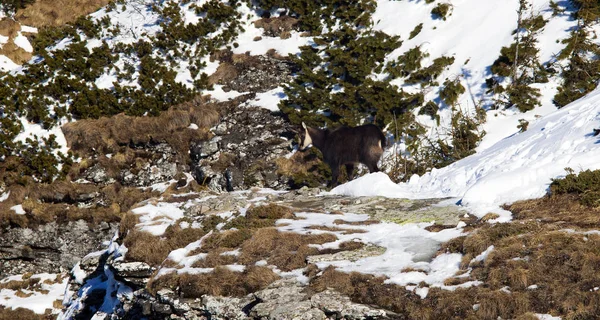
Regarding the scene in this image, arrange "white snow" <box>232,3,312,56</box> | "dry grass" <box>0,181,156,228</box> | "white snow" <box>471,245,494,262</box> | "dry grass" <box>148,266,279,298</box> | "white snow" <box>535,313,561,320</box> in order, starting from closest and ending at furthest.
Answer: "white snow" <box>535,313,561,320</box>, "white snow" <box>471,245,494,262</box>, "dry grass" <box>148,266,279,298</box>, "dry grass" <box>0,181,156,228</box>, "white snow" <box>232,3,312,56</box>

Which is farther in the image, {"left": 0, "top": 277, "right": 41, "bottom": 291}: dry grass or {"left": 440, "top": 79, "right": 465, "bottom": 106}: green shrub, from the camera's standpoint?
{"left": 0, "top": 277, "right": 41, "bottom": 291}: dry grass

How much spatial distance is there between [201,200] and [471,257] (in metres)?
9.77

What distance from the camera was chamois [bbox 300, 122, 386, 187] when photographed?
17.8m

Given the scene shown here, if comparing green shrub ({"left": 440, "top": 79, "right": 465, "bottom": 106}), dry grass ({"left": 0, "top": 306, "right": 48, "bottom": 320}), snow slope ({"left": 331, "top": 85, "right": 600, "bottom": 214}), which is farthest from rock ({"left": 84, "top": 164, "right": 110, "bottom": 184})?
green shrub ({"left": 440, "top": 79, "right": 465, "bottom": 106})

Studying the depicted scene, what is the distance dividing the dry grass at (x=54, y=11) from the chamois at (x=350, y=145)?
24.4 meters

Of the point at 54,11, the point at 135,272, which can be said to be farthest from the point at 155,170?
the point at 54,11

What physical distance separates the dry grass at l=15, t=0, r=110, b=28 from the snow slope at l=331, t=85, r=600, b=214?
27.8 m

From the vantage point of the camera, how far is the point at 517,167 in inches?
508

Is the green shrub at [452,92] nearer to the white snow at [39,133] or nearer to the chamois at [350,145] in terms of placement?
the chamois at [350,145]

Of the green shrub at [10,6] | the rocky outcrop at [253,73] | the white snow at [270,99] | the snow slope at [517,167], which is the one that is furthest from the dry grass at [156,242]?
the green shrub at [10,6]

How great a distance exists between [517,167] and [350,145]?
21.7 ft

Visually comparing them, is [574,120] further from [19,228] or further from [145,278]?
[19,228]

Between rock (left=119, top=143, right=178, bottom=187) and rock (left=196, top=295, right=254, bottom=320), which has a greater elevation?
rock (left=119, top=143, right=178, bottom=187)

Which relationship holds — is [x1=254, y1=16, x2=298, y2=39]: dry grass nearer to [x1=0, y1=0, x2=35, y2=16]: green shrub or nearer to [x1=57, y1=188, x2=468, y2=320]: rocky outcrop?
[x1=57, y1=188, x2=468, y2=320]: rocky outcrop
